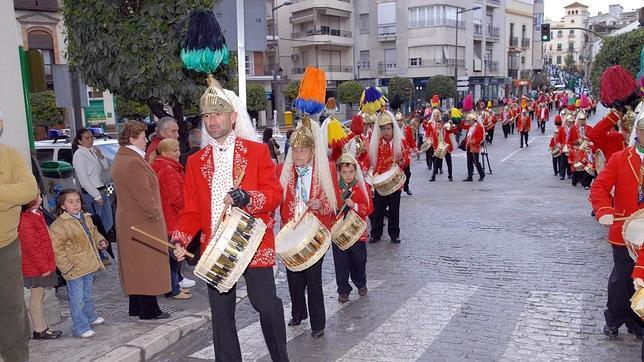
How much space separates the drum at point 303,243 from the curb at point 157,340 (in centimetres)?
129

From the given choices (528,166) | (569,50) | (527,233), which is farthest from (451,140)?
(569,50)

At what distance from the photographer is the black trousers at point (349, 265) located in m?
6.28

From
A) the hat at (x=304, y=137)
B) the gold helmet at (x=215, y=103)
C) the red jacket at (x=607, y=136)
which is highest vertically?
the gold helmet at (x=215, y=103)

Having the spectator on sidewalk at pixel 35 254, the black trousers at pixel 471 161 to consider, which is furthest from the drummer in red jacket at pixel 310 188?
the black trousers at pixel 471 161

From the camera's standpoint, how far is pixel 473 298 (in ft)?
20.8

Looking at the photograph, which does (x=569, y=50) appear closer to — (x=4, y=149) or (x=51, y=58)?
(x=51, y=58)

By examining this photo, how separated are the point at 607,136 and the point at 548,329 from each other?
376 centimetres

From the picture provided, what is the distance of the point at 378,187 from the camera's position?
8.92m

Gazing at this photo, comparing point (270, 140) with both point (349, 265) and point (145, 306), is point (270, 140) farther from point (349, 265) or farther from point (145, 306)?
point (145, 306)

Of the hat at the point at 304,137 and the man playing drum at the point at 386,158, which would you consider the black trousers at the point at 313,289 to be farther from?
the man playing drum at the point at 386,158

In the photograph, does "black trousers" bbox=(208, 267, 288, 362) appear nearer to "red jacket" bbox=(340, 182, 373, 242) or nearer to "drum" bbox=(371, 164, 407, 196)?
"red jacket" bbox=(340, 182, 373, 242)

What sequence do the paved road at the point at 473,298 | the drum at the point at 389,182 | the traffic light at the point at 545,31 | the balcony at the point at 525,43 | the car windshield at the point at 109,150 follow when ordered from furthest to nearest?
the balcony at the point at 525,43 → the traffic light at the point at 545,31 → the car windshield at the point at 109,150 → the drum at the point at 389,182 → the paved road at the point at 473,298

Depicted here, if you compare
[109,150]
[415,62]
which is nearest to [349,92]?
[415,62]

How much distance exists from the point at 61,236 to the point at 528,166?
15.7 meters
